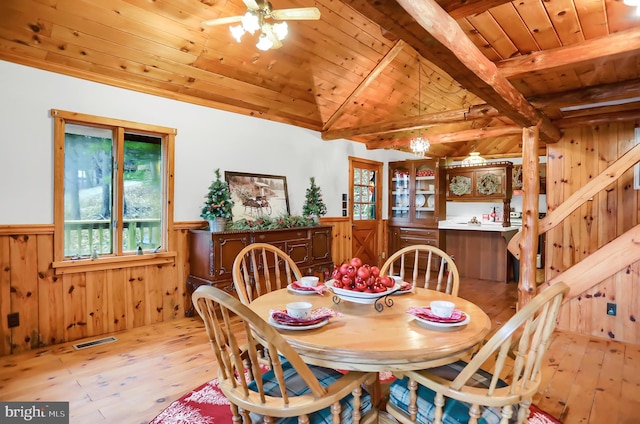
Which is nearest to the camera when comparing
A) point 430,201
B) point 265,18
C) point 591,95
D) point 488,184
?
point 265,18

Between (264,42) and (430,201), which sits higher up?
(264,42)

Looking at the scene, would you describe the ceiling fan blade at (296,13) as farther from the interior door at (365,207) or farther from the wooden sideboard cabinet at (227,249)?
the interior door at (365,207)

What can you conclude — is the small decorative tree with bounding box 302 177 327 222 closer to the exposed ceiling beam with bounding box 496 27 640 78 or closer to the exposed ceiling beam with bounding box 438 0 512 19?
the exposed ceiling beam with bounding box 496 27 640 78

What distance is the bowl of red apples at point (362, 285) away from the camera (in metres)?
1.75

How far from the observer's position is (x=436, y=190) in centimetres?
644

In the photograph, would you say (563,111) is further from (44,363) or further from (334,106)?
(44,363)

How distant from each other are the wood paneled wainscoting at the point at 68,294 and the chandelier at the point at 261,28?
2198 mm

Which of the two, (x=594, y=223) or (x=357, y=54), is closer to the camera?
(x=594, y=223)

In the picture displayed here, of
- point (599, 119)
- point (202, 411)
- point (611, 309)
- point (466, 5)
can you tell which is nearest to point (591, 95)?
point (599, 119)

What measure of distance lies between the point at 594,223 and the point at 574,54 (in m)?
2.22

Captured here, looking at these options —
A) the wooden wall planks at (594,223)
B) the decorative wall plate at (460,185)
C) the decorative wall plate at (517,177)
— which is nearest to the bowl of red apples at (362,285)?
the wooden wall planks at (594,223)

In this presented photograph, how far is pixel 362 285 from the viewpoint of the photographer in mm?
1789

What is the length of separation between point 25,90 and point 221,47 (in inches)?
67.3

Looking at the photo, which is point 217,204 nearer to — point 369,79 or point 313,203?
point 313,203
